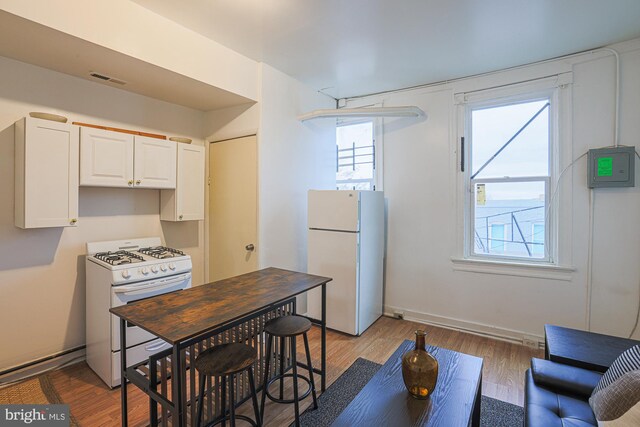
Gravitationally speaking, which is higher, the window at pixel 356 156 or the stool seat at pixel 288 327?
the window at pixel 356 156

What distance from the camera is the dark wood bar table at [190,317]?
1.50 metres

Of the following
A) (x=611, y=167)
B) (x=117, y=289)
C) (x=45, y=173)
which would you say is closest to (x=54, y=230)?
(x=45, y=173)

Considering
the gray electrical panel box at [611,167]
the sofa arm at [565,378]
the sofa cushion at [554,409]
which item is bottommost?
the sofa cushion at [554,409]

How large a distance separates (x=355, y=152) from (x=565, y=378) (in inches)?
126

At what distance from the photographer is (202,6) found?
2270mm

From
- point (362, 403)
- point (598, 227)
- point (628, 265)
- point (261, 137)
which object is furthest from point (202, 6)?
point (628, 265)

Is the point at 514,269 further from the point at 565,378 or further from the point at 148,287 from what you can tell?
the point at 148,287

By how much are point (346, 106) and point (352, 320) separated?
9.08 ft

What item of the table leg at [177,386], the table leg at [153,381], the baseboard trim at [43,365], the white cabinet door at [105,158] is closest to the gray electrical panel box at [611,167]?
the table leg at [177,386]

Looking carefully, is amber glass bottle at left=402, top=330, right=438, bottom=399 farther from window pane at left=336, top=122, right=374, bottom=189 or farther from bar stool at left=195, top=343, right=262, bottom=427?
window pane at left=336, top=122, right=374, bottom=189

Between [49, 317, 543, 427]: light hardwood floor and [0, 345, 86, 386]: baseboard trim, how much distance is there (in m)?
0.07

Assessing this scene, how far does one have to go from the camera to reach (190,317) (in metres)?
1.63

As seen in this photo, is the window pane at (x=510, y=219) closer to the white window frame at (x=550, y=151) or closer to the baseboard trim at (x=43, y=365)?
the white window frame at (x=550, y=151)

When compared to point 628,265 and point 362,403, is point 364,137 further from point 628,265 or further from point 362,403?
point 362,403
